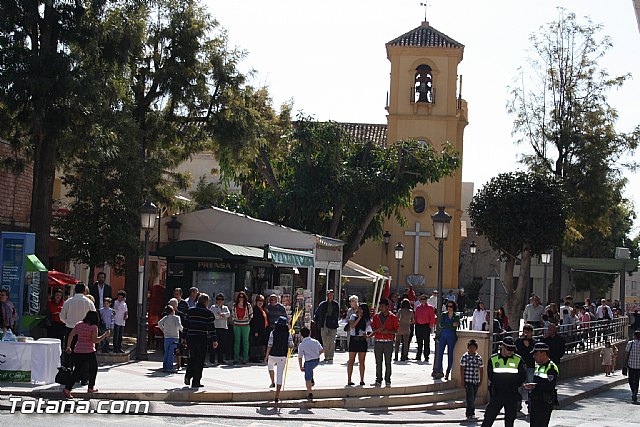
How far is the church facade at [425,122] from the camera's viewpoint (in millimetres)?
61906

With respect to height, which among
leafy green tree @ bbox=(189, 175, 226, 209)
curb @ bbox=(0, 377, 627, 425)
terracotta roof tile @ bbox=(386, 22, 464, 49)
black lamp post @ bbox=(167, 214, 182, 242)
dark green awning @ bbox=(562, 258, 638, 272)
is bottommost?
curb @ bbox=(0, 377, 627, 425)

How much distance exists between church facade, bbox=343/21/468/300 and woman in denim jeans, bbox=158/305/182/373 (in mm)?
41324

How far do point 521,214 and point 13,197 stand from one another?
18.5m

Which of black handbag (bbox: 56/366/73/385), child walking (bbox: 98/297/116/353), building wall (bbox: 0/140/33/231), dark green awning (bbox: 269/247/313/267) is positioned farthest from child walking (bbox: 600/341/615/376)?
black handbag (bbox: 56/366/73/385)

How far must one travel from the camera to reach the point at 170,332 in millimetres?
20828

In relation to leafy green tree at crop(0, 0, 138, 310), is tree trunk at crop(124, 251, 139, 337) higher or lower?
lower

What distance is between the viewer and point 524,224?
38875mm

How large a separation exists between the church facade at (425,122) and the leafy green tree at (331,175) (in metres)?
20.4

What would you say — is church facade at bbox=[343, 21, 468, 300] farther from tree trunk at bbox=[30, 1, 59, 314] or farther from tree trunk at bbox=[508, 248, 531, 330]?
tree trunk at bbox=[30, 1, 59, 314]

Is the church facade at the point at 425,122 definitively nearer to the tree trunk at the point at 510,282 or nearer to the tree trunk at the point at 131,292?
the tree trunk at the point at 510,282

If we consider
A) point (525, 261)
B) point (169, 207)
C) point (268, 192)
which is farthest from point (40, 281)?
point (525, 261)

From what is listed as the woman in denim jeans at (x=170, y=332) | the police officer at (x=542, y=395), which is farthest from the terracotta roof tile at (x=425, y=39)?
the police officer at (x=542, y=395)

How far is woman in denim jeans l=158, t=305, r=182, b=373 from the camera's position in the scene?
20.7 metres

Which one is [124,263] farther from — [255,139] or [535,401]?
[535,401]
